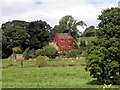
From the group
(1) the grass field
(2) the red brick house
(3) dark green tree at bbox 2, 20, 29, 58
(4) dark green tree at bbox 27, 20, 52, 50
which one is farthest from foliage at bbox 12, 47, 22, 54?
(1) the grass field

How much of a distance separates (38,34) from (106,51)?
170 feet

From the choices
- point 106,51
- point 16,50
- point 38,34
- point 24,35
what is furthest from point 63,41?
point 106,51

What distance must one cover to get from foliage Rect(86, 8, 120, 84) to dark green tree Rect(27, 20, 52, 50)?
4841 centimetres

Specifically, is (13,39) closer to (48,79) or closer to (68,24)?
(68,24)

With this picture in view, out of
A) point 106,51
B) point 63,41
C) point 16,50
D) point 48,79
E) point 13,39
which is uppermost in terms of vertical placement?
point 13,39

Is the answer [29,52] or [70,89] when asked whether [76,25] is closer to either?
[29,52]

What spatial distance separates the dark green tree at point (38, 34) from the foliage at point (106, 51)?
48414 millimetres

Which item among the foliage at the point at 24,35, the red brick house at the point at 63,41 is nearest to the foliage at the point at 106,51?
the foliage at the point at 24,35

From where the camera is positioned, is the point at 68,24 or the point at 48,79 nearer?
the point at 48,79

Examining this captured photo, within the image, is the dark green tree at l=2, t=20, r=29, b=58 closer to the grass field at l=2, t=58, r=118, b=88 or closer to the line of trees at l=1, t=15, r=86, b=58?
the line of trees at l=1, t=15, r=86, b=58

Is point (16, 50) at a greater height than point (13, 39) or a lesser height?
lesser

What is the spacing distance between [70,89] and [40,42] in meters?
56.3

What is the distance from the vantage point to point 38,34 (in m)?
76.4

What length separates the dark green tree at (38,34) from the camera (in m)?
74.8
